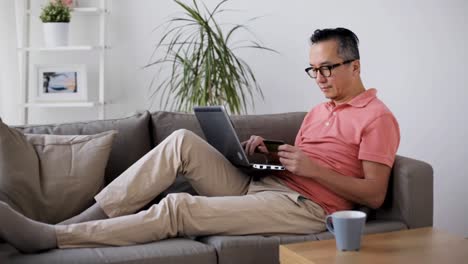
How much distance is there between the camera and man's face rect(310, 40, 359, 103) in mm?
2539

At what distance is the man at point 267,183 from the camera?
7.08 ft

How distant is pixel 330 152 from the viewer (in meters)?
2.54

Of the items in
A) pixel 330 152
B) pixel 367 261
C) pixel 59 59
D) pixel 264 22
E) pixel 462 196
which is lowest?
pixel 462 196

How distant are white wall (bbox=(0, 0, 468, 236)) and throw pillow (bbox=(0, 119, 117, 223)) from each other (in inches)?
51.8

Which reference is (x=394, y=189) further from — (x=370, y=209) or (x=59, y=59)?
(x=59, y=59)

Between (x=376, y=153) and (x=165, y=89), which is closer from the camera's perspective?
(x=376, y=153)

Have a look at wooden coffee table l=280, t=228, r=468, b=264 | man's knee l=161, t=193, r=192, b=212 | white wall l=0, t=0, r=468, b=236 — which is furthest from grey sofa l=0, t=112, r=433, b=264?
white wall l=0, t=0, r=468, b=236

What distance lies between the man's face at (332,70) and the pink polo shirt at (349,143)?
0.06m

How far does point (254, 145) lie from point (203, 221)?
494 mm

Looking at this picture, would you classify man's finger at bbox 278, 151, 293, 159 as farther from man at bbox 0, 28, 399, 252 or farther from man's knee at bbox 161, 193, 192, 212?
man's knee at bbox 161, 193, 192, 212

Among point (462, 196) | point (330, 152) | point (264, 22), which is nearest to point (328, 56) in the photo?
point (330, 152)

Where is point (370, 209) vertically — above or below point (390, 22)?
below

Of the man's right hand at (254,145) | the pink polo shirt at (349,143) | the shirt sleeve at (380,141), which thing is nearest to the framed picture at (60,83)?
the man's right hand at (254,145)

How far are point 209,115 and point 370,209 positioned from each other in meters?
0.70
